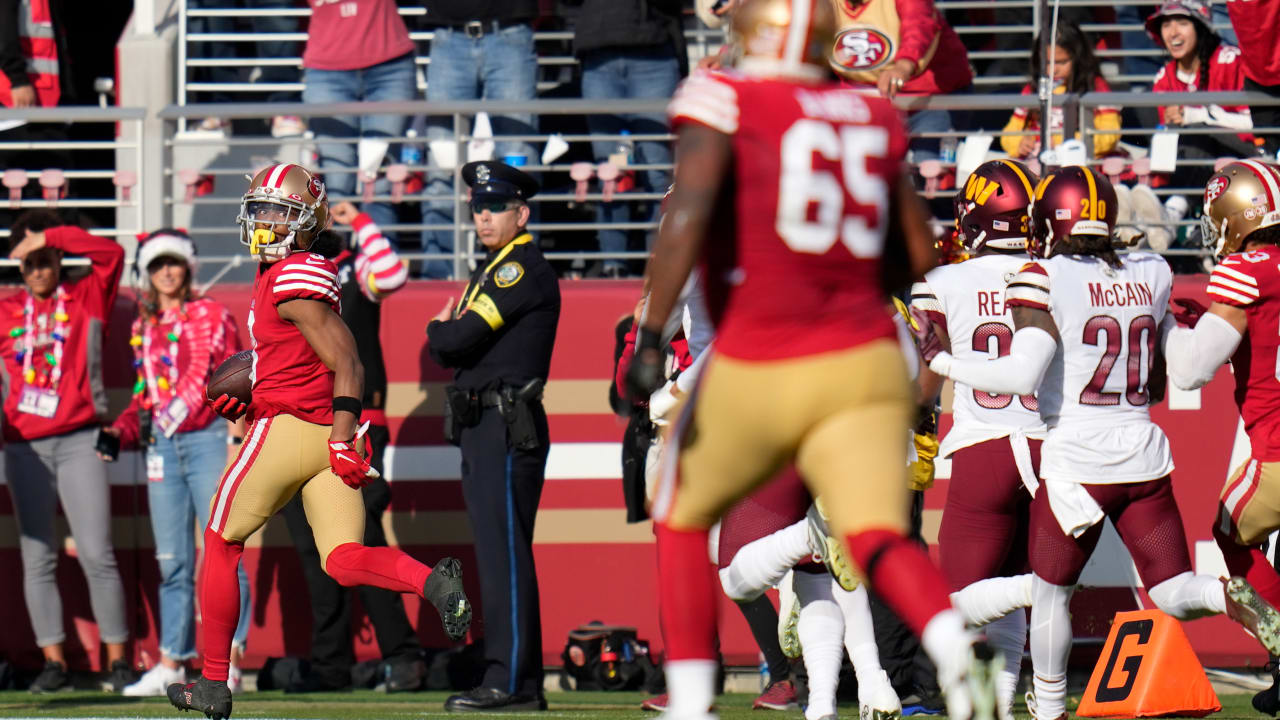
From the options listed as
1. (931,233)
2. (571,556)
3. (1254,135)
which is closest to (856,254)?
(931,233)

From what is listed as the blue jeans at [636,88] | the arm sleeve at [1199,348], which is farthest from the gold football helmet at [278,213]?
the blue jeans at [636,88]

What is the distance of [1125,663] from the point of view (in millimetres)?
7336

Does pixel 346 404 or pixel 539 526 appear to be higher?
pixel 346 404

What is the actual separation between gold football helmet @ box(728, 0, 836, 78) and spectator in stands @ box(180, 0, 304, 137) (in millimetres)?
7537

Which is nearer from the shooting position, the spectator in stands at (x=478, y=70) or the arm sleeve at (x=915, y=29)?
the arm sleeve at (x=915, y=29)

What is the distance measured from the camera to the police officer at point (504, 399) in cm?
830

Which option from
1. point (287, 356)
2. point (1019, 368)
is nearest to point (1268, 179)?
point (1019, 368)

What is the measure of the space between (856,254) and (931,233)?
1.00ft

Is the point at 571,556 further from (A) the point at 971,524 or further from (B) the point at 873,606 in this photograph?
(A) the point at 971,524

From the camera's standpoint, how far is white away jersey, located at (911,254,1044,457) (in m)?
6.92

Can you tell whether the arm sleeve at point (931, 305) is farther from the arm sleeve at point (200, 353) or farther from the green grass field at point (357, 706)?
the arm sleeve at point (200, 353)

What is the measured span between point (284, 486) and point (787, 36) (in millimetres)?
3120

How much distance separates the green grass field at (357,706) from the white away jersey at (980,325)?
4.37 ft

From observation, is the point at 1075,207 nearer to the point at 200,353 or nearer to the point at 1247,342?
the point at 1247,342
